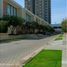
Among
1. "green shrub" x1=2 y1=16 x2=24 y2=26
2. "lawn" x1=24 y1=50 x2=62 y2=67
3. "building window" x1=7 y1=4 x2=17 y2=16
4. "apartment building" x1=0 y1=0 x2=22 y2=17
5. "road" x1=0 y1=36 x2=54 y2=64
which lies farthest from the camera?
"building window" x1=7 y1=4 x2=17 y2=16

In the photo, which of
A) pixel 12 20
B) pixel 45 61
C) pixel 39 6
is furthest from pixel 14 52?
pixel 39 6

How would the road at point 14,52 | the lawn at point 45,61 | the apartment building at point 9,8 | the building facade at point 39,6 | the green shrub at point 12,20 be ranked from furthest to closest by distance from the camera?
the building facade at point 39,6, the apartment building at point 9,8, the green shrub at point 12,20, the road at point 14,52, the lawn at point 45,61

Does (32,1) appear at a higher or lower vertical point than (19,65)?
higher

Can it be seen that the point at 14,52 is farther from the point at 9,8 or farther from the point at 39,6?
the point at 39,6

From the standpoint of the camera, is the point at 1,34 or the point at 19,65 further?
the point at 1,34

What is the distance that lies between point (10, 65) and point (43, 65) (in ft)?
4.91

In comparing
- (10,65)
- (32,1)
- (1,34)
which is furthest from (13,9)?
(10,65)

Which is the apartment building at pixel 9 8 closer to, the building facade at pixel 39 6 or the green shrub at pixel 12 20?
the green shrub at pixel 12 20

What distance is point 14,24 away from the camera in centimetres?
5762

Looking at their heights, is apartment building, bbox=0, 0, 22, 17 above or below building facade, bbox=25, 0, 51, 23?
below

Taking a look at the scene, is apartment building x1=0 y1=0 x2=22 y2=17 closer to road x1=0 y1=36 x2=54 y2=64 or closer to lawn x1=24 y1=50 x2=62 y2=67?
road x1=0 y1=36 x2=54 y2=64

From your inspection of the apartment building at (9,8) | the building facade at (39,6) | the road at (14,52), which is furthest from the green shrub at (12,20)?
the building facade at (39,6)

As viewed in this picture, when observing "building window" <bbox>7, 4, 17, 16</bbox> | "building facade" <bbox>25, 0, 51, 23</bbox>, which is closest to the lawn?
"building window" <bbox>7, 4, 17, 16</bbox>

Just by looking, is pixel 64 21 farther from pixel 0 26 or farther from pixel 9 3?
pixel 0 26
